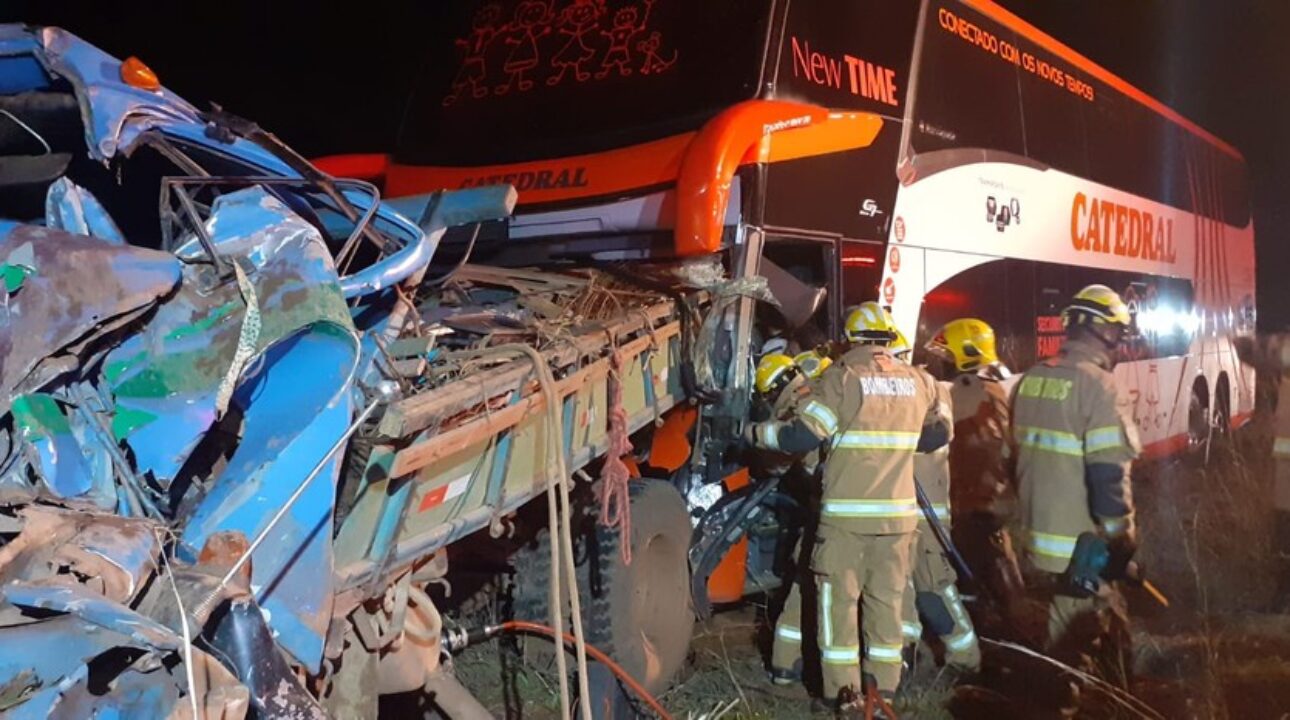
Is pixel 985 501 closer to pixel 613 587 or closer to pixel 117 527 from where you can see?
pixel 613 587

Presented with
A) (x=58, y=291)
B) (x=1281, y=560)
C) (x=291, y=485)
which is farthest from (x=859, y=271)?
(x=58, y=291)

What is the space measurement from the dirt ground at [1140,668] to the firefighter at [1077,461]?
1.27 feet

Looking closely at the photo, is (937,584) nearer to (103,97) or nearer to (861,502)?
(861,502)

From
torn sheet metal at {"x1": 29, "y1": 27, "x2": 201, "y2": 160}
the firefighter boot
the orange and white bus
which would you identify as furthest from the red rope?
the firefighter boot

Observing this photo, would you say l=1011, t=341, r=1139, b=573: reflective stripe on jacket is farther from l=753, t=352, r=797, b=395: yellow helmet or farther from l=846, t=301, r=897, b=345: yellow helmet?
l=753, t=352, r=797, b=395: yellow helmet

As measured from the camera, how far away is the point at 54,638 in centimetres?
181

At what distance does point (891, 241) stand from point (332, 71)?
9948mm

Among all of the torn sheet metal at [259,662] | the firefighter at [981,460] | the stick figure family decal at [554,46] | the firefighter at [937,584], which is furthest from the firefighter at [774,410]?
the torn sheet metal at [259,662]

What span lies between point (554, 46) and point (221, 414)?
376 centimetres

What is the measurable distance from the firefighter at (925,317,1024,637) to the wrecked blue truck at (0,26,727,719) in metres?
2.92

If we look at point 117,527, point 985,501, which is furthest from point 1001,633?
point 117,527

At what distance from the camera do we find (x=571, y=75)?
18.0 feet

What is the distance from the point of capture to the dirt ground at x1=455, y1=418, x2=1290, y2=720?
447 cm

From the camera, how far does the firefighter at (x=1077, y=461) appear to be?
4.50m
